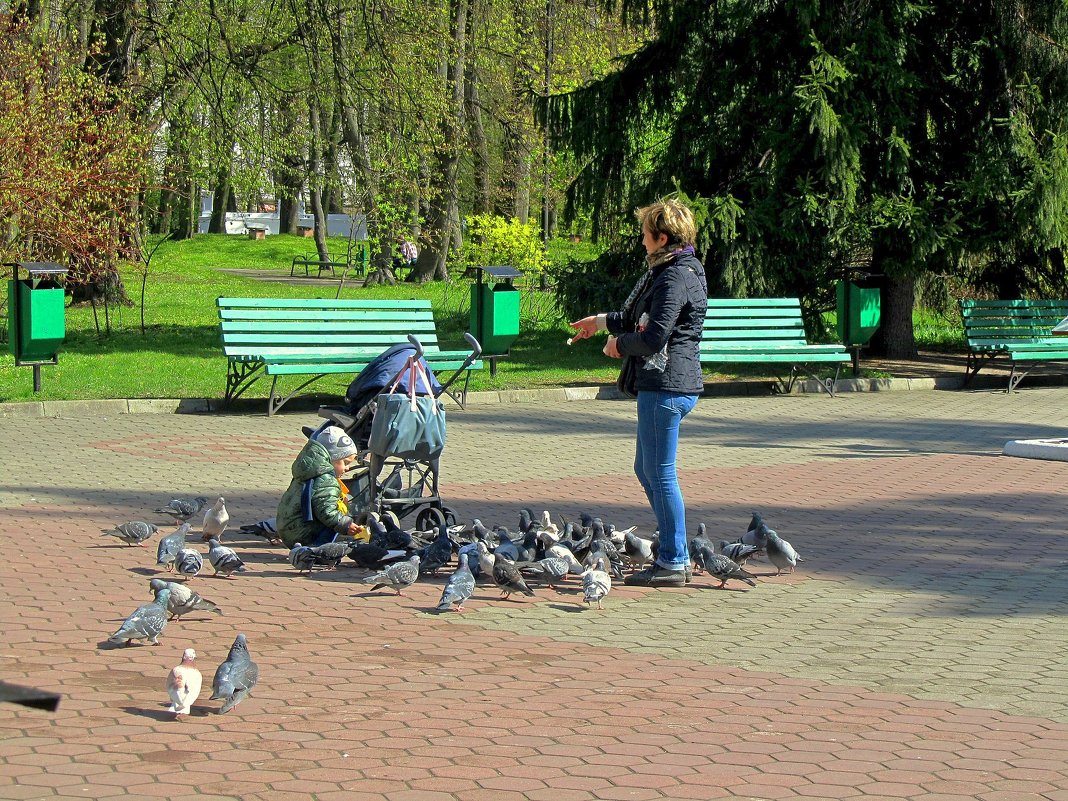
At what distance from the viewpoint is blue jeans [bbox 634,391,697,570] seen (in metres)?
7.53

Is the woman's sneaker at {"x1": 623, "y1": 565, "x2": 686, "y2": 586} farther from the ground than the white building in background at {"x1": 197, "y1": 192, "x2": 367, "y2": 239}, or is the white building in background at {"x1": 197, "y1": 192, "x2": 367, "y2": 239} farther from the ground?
the white building in background at {"x1": 197, "y1": 192, "x2": 367, "y2": 239}

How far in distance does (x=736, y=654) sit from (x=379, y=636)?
168 centimetres

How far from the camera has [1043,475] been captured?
38.9 ft

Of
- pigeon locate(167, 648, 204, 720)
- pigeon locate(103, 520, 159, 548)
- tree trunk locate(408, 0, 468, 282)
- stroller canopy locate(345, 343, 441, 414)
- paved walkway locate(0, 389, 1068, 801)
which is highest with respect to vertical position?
tree trunk locate(408, 0, 468, 282)

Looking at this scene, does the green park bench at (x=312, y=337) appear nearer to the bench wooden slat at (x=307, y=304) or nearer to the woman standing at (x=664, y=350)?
the bench wooden slat at (x=307, y=304)

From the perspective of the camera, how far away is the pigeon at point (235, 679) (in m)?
5.21

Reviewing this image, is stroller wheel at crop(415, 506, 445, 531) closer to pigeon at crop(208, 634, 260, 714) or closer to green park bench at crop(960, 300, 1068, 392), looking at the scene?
pigeon at crop(208, 634, 260, 714)

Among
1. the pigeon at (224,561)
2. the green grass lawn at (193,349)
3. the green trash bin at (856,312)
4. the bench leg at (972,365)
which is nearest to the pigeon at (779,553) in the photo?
the pigeon at (224,561)

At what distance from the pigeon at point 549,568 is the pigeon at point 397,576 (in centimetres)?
58

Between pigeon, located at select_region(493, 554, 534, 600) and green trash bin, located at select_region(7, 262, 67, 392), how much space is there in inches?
375

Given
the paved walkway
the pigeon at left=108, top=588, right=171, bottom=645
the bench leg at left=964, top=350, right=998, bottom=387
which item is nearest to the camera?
the paved walkway

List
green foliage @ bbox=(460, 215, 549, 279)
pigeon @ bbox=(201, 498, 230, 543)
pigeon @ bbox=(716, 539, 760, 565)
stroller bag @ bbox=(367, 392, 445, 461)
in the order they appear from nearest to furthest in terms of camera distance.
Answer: pigeon @ bbox=(716, 539, 760, 565) → pigeon @ bbox=(201, 498, 230, 543) → stroller bag @ bbox=(367, 392, 445, 461) → green foliage @ bbox=(460, 215, 549, 279)

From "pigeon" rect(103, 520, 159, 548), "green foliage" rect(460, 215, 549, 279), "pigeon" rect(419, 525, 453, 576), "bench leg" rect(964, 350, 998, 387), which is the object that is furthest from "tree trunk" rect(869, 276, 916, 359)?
"pigeon" rect(103, 520, 159, 548)

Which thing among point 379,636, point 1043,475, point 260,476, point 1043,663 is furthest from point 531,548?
point 1043,475
